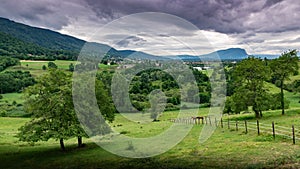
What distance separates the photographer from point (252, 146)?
17.5 meters

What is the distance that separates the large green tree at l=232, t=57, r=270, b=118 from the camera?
123 feet

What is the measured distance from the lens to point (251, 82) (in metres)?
38.4

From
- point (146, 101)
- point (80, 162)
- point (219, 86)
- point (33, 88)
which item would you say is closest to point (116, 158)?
point (80, 162)

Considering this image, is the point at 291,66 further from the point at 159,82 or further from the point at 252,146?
the point at 159,82

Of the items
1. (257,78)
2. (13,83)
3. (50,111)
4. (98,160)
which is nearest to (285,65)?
(257,78)

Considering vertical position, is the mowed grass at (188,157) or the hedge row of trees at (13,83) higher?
the hedge row of trees at (13,83)

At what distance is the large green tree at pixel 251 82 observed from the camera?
3753 centimetres

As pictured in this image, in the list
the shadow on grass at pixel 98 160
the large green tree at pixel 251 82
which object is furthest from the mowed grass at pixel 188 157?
the large green tree at pixel 251 82

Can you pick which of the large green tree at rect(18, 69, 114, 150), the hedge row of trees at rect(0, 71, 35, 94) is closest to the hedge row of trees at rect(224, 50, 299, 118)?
the large green tree at rect(18, 69, 114, 150)

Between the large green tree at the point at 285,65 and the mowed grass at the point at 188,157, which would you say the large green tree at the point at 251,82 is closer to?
the large green tree at the point at 285,65

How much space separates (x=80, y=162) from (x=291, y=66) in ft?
108

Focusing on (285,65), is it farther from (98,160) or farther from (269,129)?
(98,160)

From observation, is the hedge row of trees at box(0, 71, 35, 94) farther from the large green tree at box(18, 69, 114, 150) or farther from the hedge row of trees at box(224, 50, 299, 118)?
the hedge row of trees at box(224, 50, 299, 118)

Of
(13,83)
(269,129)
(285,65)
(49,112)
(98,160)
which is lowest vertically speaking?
(98,160)
